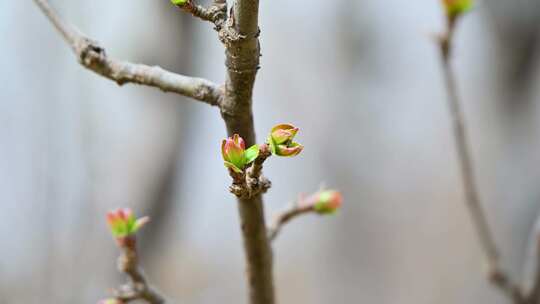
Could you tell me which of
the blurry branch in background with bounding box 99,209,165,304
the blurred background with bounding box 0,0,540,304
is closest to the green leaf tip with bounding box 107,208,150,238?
the blurry branch in background with bounding box 99,209,165,304

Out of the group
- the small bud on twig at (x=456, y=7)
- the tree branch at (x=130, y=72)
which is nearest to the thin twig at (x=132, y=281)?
the tree branch at (x=130, y=72)

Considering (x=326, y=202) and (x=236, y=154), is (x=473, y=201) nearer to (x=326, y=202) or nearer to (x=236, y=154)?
(x=326, y=202)

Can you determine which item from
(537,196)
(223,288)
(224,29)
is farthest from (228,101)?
(223,288)

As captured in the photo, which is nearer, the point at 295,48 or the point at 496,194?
the point at 496,194

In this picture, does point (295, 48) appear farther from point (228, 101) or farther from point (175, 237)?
point (228, 101)

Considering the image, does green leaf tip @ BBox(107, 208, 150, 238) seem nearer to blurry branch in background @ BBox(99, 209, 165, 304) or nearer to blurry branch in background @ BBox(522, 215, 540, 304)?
blurry branch in background @ BBox(99, 209, 165, 304)

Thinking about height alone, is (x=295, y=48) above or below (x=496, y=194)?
above
